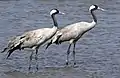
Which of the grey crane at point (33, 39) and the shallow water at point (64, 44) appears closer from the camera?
the shallow water at point (64, 44)

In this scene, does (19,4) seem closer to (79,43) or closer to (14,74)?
(79,43)

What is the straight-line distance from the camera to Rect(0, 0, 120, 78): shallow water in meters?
13.5

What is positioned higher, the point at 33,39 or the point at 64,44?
the point at 33,39

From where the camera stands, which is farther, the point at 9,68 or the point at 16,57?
the point at 16,57

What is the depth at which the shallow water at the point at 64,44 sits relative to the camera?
1346 cm

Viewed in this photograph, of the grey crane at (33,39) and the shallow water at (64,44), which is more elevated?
the grey crane at (33,39)

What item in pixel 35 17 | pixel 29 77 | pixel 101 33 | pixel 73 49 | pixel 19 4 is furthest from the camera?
pixel 19 4

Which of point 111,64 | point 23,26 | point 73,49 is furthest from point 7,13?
point 111,64

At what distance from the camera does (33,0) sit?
2362 centimetres

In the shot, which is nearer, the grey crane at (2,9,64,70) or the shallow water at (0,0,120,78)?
the shallow water at (0,0,120,78)

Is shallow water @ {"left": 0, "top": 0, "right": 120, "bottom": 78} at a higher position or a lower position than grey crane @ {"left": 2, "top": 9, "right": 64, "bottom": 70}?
lower

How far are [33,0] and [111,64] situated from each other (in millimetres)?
10132

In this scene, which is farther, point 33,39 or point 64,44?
point 64,44

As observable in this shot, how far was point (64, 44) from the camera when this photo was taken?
16.1m
